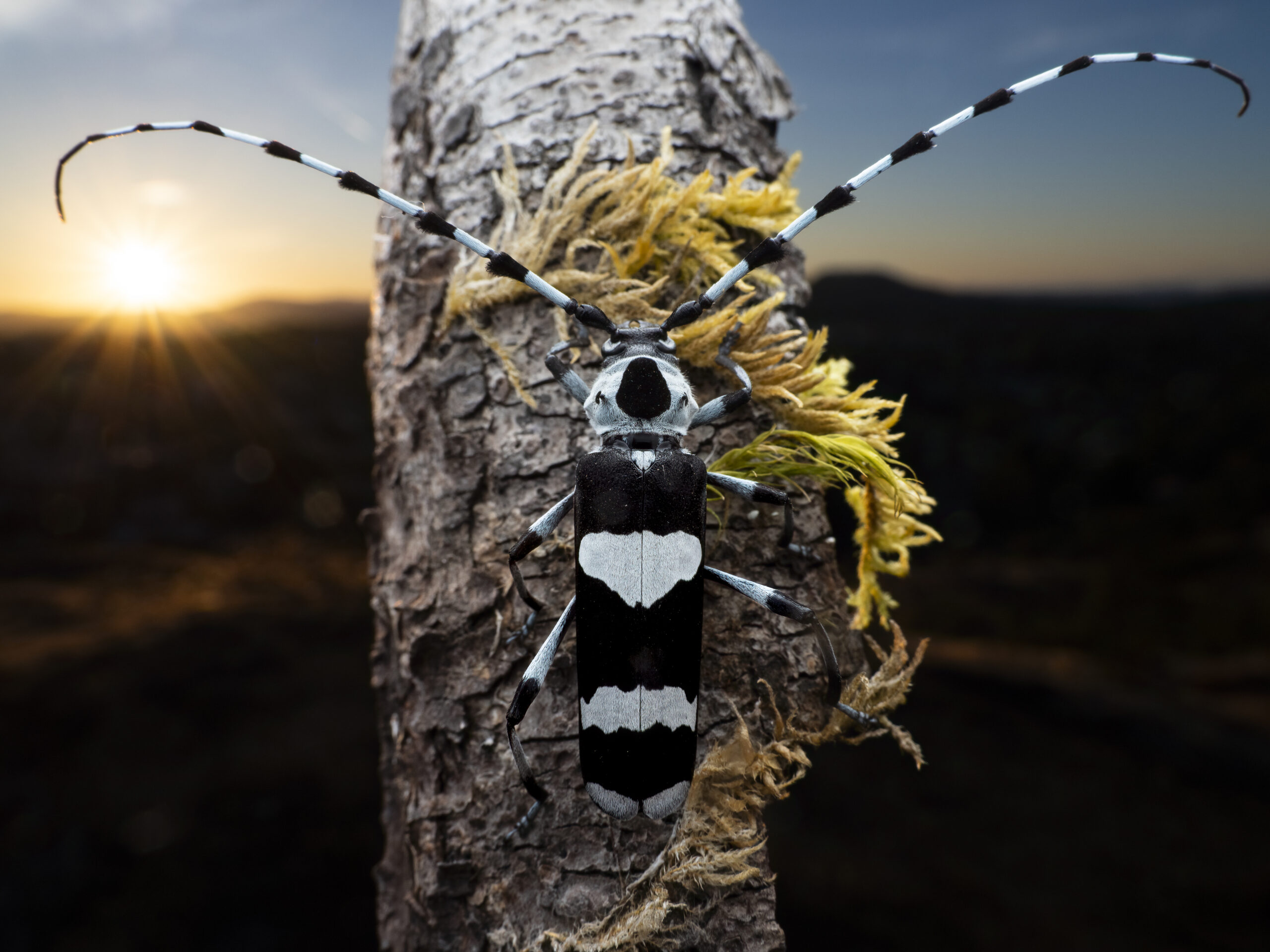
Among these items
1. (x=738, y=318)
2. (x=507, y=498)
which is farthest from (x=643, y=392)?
(x=507, y=498)

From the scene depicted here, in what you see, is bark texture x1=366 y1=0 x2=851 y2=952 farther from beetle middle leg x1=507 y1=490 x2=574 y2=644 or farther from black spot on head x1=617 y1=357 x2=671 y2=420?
black spot on head x1=617 y1=357 x2=671 y2=420

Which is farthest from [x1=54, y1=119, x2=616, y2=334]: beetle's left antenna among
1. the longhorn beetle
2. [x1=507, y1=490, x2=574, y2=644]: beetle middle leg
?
[x1=507, y1=490, x2=574, y2=644]: beetle middle leg

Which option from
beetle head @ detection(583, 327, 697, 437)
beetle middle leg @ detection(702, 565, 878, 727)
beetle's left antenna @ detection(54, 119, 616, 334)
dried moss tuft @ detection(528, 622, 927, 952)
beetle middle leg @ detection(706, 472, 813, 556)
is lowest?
dried moss tuft @ detection(528, 622, 927, 952)

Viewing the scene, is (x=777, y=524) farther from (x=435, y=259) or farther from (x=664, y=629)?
(x=435, y=259)

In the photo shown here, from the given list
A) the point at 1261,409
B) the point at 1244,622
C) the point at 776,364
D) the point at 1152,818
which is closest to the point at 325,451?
the point at 776,364

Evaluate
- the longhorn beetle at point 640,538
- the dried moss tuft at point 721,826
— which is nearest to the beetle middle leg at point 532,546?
the longhorn beetle at point 640,538

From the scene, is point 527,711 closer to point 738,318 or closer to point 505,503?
point 505,503

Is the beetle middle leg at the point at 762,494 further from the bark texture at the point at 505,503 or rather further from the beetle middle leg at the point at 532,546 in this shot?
the beetle middle leg at the point at 532,546
